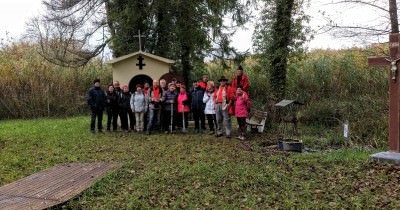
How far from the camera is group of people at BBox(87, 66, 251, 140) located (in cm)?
1288

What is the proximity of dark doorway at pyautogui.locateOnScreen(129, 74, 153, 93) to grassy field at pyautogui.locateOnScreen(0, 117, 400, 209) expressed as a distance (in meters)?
3.06

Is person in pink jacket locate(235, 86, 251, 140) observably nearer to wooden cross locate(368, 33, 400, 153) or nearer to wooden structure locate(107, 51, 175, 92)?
wooden structure locate(107, 51, 175, 92)

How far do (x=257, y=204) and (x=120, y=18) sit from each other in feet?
39.7

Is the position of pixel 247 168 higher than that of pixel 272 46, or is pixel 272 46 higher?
pixel 272 46

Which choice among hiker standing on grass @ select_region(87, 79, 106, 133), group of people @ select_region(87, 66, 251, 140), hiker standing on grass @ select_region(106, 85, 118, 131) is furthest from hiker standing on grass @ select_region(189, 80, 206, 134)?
hiker standing on grass @ select_region(87, 79, 106, 133)

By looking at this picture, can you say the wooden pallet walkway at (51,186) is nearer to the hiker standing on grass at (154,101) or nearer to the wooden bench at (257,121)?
the hiker standing on grass at (154,101)

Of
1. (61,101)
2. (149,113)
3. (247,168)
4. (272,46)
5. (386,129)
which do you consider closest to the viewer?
(247,168)

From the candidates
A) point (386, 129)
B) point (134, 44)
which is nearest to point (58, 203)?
point (386, 129)

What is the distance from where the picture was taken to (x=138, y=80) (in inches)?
588

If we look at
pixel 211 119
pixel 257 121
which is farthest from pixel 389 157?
pixel 211 119

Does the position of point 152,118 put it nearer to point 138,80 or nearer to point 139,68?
point 138,80

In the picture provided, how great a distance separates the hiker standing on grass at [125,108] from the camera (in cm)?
1416

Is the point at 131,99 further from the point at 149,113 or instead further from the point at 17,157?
the point at 17,157

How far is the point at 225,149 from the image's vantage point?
10.5 metres
